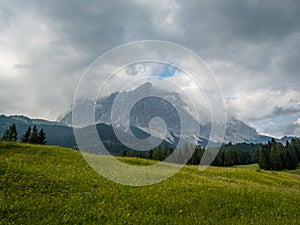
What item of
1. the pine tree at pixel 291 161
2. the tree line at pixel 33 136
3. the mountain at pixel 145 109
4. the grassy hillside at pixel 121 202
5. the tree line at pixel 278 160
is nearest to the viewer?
the grassy hillside at pixel 121 202

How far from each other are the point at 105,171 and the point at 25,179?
8588mm

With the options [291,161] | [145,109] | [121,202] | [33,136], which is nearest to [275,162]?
[291,161]

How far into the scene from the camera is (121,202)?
16.8 meters

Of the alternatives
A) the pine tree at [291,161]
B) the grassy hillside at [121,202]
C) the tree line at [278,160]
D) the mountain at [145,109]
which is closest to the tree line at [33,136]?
the grassy hillside at [121,202]

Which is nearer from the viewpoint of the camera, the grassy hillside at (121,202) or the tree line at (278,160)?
the grassy hillside at (121,202)

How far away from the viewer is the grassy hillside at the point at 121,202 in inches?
560

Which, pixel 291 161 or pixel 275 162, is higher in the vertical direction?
pixel 291 161

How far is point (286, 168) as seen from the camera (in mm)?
118500

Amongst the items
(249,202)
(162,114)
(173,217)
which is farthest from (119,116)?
(249,202)

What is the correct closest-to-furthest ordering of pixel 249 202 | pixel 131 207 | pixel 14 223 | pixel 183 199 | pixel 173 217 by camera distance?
pixel 14 223, pixel 173 217, pixel 131 207, pixel 183 199, pixel 249 202

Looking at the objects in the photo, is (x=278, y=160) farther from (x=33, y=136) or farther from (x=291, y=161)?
(x=33, y=136)

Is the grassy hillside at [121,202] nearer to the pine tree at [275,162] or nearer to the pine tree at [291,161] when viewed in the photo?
the pine tree at [275,162]

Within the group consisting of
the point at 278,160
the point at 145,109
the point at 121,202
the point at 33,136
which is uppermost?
the point at 278,160

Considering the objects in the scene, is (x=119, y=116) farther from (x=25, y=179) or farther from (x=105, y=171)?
(x=105, y=171)
